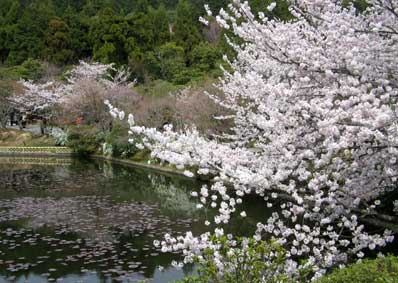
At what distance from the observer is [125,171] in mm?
21906

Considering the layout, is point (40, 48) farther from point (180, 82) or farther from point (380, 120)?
point (380, 120)

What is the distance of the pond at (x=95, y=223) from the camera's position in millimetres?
8828

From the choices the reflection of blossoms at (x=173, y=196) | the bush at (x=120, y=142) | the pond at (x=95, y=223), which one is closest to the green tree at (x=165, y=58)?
the bush at (x=120, y=142)

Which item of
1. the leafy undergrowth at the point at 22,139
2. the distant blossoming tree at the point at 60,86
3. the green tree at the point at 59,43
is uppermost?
the green tree at the point at 59,43

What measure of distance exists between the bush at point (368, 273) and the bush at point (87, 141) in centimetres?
2403

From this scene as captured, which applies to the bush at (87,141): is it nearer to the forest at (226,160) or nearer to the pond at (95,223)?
the forest at (226,160)

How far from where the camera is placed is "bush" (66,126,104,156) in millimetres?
27000

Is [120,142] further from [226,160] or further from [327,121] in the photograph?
[327,121]

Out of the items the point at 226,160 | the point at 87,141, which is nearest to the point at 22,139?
the point at 87,141

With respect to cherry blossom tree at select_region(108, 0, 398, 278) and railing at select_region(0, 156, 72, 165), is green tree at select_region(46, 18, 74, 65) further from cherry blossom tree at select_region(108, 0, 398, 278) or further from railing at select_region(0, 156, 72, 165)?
cherry blossom tree at select_region(108, 0, 398, 278)

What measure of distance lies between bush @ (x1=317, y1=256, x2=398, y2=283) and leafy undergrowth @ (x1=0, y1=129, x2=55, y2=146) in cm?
2808

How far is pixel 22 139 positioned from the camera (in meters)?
31.1

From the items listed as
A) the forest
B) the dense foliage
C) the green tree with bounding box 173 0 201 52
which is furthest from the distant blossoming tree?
the green tree with bounding box 173 0 201 52

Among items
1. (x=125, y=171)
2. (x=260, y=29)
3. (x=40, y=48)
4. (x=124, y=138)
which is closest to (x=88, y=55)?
(x=40, y=48)
